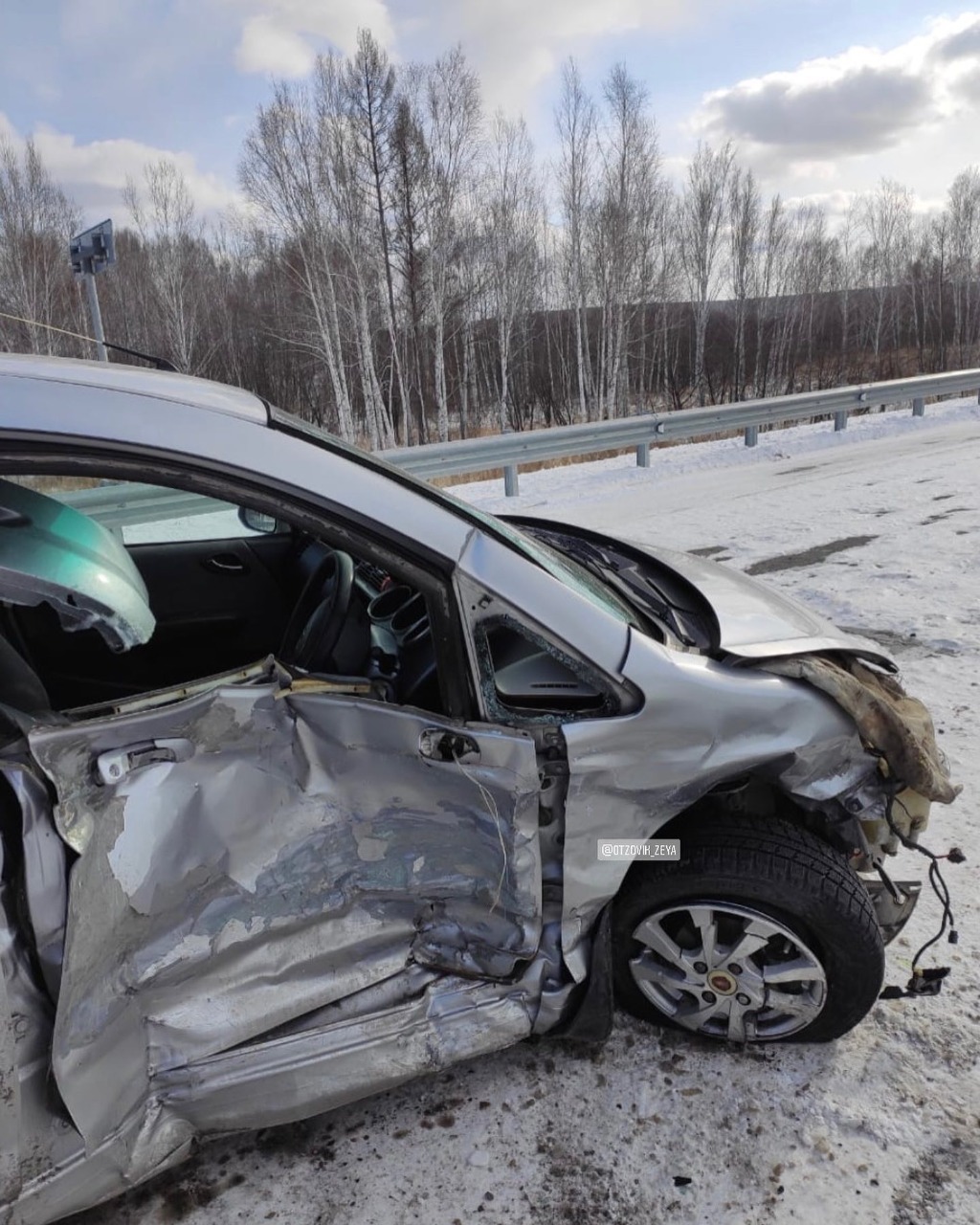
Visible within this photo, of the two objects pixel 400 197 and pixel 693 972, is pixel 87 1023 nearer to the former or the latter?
pixel 693 972

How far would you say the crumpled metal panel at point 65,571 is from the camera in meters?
1.34

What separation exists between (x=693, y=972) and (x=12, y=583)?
1752 millimetres

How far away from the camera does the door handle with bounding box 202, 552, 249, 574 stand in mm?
3402

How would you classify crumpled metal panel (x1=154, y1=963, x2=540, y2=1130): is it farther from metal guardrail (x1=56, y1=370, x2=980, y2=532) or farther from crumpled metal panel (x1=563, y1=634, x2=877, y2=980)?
metal guardrail (x1=56, y1=370, x2=980, y2=532)

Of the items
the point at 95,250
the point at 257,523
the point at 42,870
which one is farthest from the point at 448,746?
the point at 95,250

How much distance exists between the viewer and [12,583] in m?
1.33

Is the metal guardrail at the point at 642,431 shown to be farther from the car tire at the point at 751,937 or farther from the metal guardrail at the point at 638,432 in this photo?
the car tire at the point at 751,937

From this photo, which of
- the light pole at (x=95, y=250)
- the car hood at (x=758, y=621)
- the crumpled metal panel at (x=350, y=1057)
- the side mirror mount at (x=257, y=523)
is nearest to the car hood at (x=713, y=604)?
the car hood at (x=758, y=621)

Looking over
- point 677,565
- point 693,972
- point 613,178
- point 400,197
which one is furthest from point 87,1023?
point 613,178

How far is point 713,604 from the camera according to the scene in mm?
2191

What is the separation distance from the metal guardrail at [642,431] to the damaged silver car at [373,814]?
18.3 ft

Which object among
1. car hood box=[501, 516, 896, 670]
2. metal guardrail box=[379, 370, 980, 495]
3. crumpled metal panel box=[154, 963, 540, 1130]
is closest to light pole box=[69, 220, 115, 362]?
metal guardrail box=[379, 370, 980, 495]

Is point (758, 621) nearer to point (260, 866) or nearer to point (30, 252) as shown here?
point (260, 866)

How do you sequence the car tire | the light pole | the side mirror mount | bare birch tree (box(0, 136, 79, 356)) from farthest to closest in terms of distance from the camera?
1. bare birch tree (box(0, 136, 79, 356))
2. the light pole
3. the side mirror mount
4. the car tire
